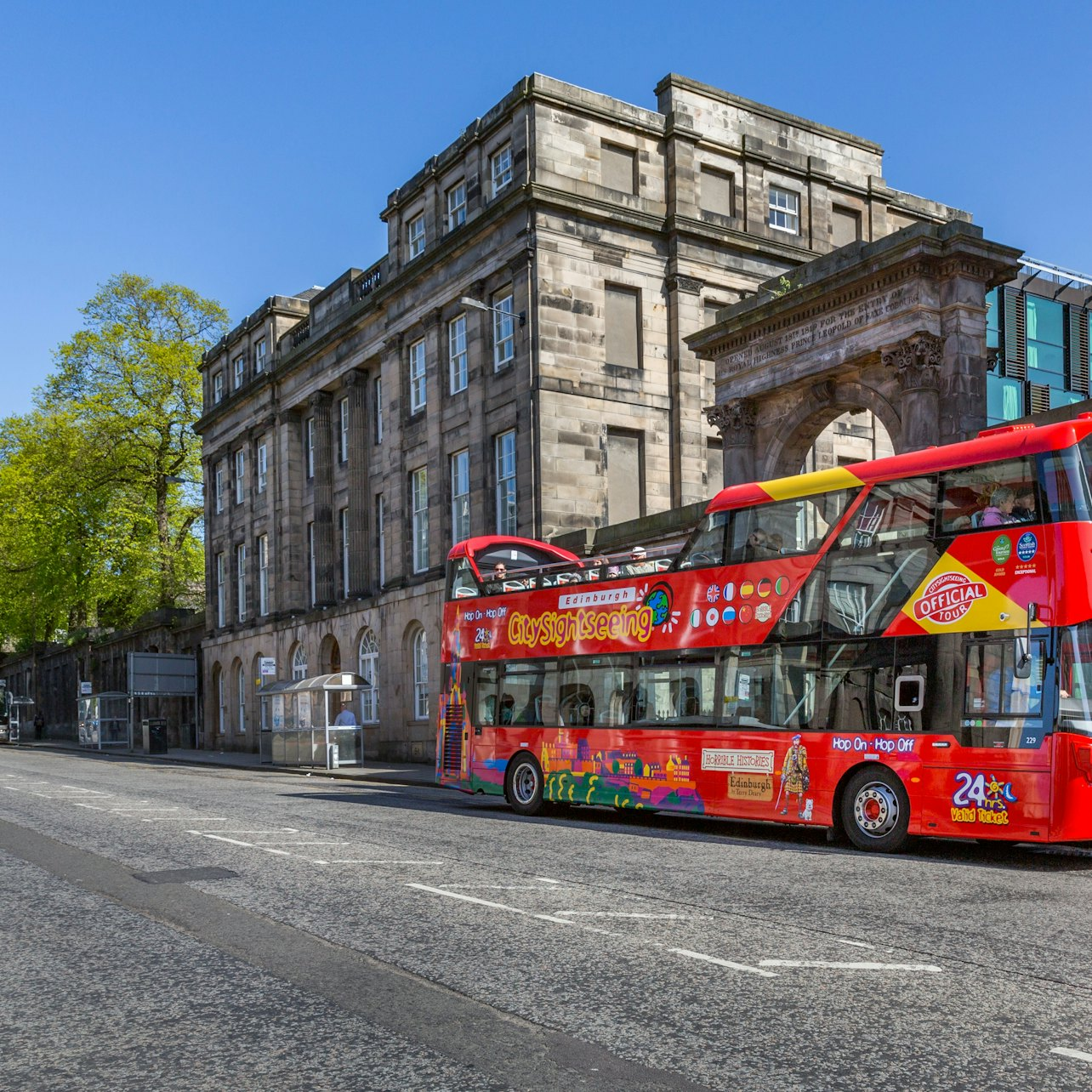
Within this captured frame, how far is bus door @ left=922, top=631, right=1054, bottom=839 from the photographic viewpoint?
1195 cm

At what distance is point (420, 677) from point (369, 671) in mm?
3986

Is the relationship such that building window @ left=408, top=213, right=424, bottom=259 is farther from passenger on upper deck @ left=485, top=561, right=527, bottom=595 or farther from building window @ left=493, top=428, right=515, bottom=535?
passenger on upper deck @ left=485, top=561, right=527, bottom=595

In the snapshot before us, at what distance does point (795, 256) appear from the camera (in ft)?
117

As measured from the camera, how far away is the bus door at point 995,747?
39.2 ft

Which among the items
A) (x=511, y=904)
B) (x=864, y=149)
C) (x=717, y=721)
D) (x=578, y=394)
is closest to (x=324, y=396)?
(x=578, y=394)

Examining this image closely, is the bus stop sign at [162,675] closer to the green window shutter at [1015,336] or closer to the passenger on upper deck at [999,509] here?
the green window shutter at [1015,336]

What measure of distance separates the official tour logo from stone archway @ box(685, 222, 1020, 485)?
28.6ft

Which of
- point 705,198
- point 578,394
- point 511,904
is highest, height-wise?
point 705,198

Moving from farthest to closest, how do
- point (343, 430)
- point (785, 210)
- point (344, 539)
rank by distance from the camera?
1. point (343, 430)
2. point (344, 539)
3. point (785, 210)

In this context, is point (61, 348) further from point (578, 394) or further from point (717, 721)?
point (717, 721)

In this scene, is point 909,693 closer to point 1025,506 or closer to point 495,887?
point 1025,506

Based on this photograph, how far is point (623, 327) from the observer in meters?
33.1

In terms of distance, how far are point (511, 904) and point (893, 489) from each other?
22.9ft

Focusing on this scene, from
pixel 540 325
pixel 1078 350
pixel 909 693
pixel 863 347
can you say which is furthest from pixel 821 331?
pixel 1078 350
